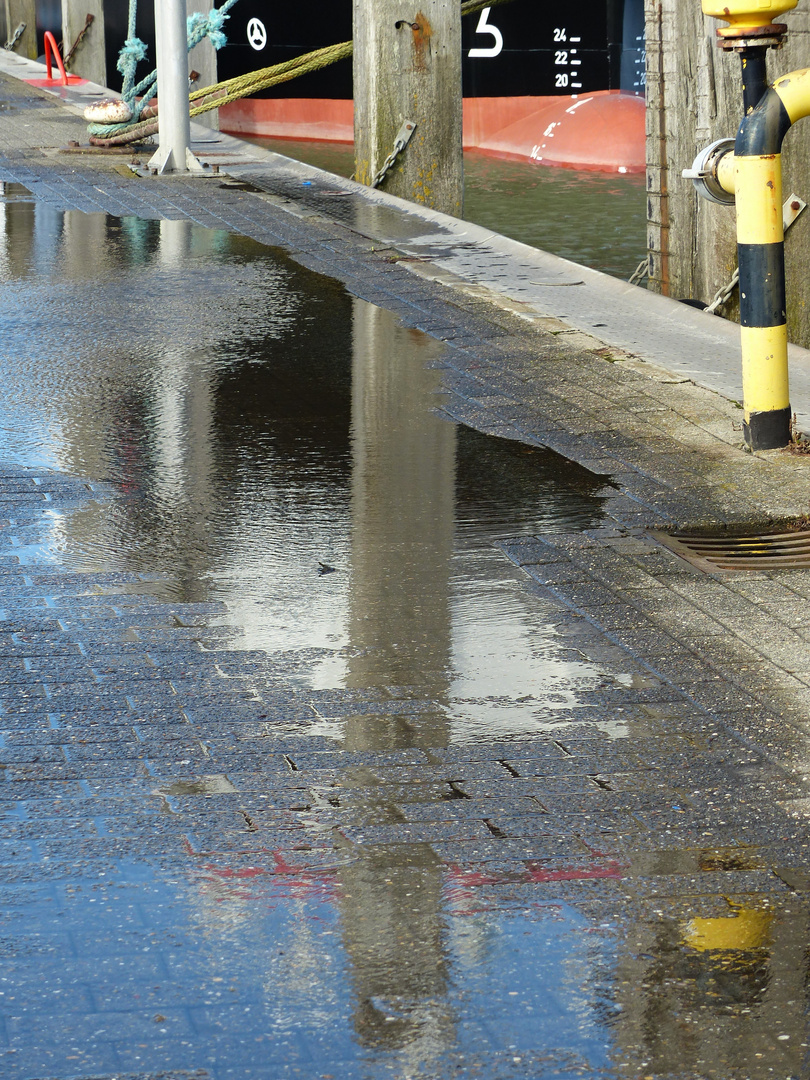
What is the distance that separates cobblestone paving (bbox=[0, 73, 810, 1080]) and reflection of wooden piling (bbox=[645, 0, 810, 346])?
10.6 feet

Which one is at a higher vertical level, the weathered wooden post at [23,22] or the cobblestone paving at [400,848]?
the weathered wooden post at [23,22]

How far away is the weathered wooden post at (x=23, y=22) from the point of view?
29.3 meters

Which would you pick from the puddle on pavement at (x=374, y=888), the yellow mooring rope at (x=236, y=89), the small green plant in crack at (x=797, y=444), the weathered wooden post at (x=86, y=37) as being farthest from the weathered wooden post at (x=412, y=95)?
the weathered wooden post at (x=86, y=37)

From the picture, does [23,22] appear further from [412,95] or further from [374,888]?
[374,888]

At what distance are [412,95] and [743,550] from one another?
312 inches

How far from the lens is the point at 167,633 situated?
4172mm

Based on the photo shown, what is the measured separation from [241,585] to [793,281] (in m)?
4.02

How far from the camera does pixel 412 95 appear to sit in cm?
1206

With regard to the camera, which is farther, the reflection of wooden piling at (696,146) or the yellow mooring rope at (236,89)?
the yellow mooring rope at (236,89)

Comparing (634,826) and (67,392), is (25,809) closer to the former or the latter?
(634,826)

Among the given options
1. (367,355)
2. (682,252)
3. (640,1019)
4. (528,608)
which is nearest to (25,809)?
(640,1019)

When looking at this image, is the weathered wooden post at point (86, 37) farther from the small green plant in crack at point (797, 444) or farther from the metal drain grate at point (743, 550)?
the metal drain grate at point (743, 550)

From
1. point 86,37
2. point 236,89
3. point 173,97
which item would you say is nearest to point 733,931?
point 173,97

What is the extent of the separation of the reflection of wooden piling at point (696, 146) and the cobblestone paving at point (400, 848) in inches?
128
